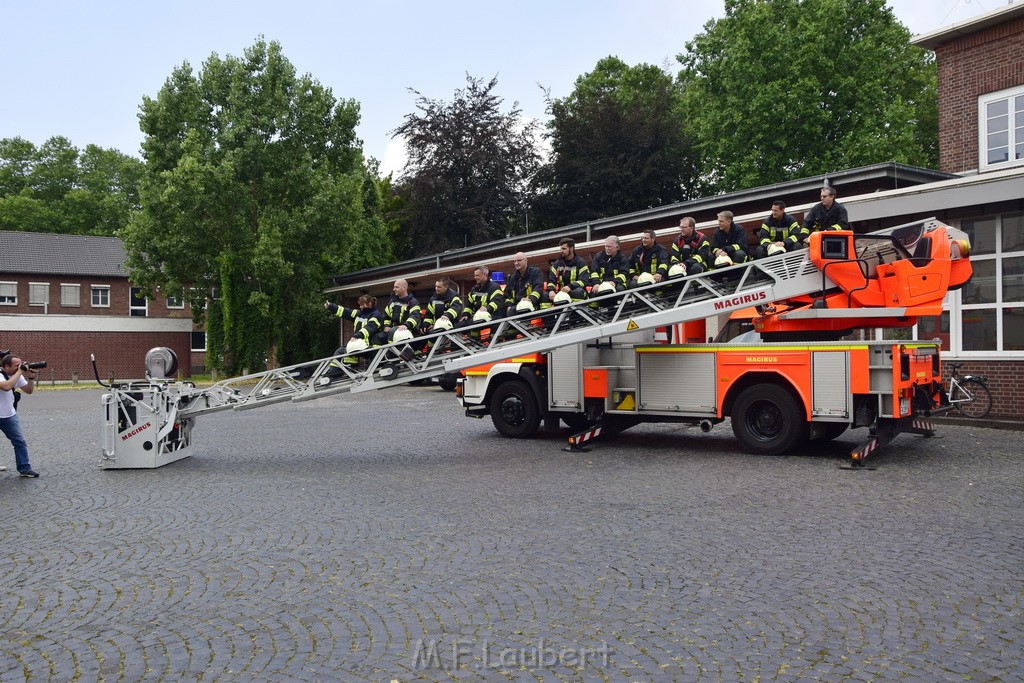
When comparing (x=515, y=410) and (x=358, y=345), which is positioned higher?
(x=358, y=345)

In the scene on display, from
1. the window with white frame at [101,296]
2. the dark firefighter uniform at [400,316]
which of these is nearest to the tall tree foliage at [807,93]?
the dark firefighter uniform at [400,316]

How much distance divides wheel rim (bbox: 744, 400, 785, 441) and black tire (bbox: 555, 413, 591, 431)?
294 centimetres

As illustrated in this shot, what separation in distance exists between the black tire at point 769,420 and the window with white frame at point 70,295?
49.0 meters

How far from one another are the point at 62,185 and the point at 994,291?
227 ft

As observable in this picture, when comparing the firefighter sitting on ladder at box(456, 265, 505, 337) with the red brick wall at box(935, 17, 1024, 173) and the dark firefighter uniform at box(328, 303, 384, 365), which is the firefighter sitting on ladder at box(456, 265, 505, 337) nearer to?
the dark firefighter uniform at box(328, 303, 384, 365)

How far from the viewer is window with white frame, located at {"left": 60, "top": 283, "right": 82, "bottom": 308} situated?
5056 cm

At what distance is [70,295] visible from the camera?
50781 mm

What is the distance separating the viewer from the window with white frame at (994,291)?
15000 millimetres

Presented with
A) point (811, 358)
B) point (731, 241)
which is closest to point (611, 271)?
point (731, 241)

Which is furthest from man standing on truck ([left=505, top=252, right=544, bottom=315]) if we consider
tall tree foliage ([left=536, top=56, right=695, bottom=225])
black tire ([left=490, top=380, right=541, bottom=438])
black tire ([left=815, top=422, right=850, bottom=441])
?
tall tree foliage ([left=536, top=56, right=695, bottom=225])

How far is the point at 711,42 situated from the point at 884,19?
799cm

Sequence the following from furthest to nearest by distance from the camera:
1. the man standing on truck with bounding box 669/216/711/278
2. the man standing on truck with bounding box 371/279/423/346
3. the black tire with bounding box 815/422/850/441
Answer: the man standing on truck with bounding box 371/279/423/346, the man standing on truck with bounding box 669/216/711/278, the black tire with bounding box 815/422/850/441

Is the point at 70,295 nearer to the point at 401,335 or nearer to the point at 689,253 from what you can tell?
the point at 401,335

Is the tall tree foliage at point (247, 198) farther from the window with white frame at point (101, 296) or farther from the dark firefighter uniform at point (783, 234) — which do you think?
the dark firefighter uniform at point (783, 234)
